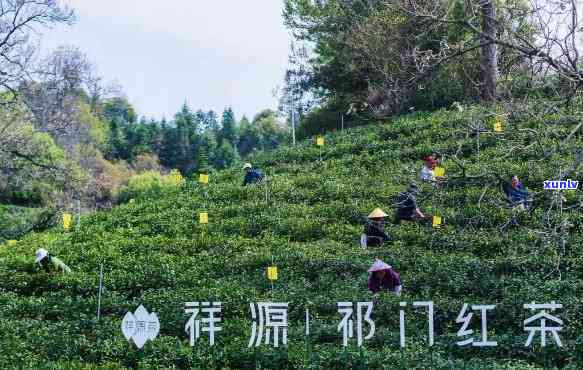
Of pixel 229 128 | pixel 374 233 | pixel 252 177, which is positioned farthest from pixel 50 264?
pixel 229 128

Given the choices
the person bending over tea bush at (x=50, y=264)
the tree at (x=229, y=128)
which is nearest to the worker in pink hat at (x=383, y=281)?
the person bending over tea bush at (x=50, y=264)

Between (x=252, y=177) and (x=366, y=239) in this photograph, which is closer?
(x=366, y=239)

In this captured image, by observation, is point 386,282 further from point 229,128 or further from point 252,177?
point 229,128

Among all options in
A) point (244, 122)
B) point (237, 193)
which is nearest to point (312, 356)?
point (237, 193)

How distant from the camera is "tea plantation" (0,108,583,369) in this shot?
11.6m

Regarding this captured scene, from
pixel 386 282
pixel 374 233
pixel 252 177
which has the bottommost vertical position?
pixel 386 282

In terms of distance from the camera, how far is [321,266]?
16234 millimetres

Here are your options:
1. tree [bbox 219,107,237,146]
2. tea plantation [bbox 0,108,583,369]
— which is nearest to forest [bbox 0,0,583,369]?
tea plantation [bbox 0,108,583,369]

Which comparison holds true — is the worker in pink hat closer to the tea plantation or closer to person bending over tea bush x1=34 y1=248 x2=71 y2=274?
the tea plantation

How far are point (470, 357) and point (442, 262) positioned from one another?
4.08m

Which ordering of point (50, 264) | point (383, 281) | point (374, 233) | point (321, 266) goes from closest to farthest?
point (383, 281) < point (321, 266) < point (374, 233) < point (50, 264)

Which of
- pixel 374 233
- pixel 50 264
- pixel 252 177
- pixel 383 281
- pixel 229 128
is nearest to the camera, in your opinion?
pixel 383 281

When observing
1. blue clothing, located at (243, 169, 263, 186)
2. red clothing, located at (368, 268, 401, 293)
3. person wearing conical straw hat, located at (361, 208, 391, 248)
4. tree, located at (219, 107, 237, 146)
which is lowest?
red clothing, located at (368, 268, 401, 293)

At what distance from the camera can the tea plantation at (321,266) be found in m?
11.6
